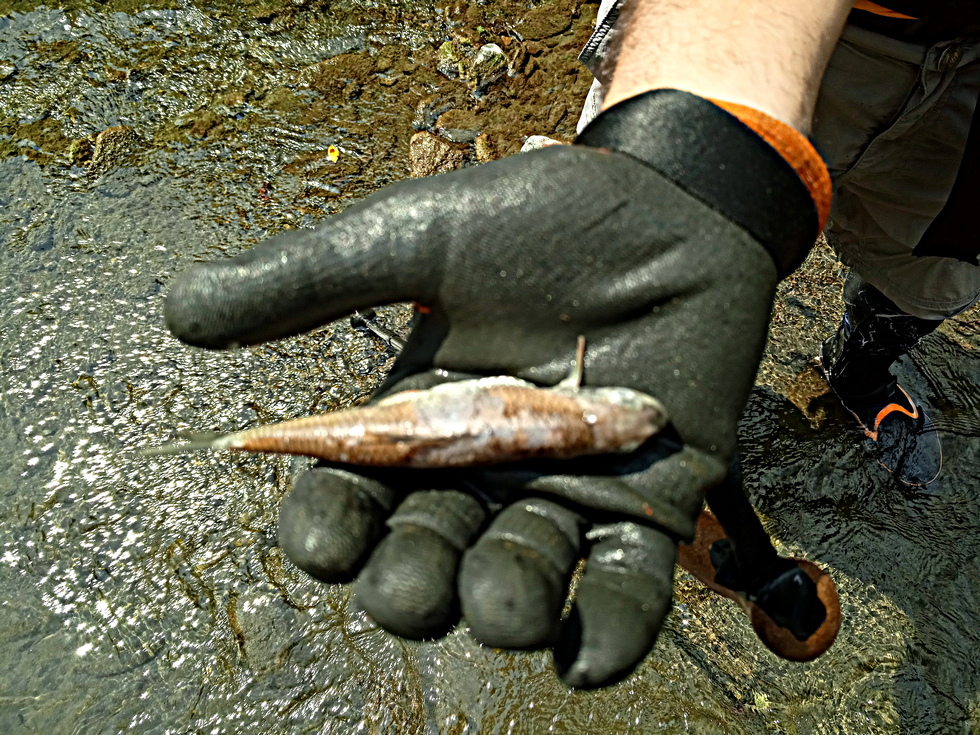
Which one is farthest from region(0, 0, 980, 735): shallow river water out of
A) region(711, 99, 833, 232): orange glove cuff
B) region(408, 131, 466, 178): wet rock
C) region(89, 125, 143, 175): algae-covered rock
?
region(711, 99, 833, 232): orange glove cuff

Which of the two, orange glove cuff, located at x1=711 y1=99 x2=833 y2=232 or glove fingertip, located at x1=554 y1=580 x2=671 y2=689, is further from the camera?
orange glove cuff, located at x1=711 y1=99 x2=833 y2=232

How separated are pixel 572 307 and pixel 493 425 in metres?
0.43

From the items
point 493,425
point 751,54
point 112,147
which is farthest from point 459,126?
point 493,425

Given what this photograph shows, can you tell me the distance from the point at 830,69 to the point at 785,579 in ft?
6.70

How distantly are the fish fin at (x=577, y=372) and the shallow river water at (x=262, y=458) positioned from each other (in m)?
1.33

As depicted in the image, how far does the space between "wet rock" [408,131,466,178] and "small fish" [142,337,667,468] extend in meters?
2.38

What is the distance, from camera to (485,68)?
4.86 metres

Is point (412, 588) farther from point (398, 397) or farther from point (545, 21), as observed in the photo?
point (545, 21)

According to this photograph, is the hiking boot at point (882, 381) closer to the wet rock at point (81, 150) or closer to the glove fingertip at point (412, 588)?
the glove fingertip at point (412, 588)

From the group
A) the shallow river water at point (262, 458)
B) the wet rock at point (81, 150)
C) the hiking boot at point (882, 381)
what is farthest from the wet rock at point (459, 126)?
the hiking boot at point (882, 381)

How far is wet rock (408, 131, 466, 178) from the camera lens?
4.33m

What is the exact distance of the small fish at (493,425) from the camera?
2145 mm

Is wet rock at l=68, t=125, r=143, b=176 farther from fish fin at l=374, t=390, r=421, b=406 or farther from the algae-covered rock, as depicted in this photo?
fish fin at l=374, t=390, r=421, b=406

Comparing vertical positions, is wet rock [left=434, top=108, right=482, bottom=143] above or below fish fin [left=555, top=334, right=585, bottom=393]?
below
